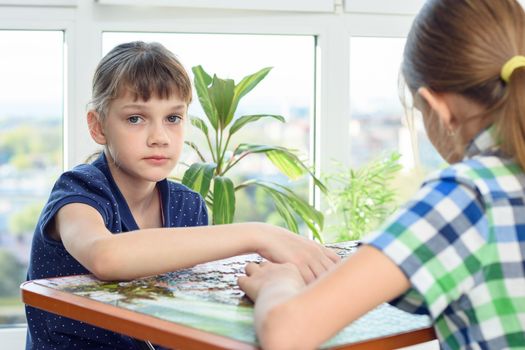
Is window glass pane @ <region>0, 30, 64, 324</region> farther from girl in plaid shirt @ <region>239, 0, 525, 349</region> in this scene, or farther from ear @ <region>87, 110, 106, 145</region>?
girl in plaid shirt @ <region>239, 0, 525, 349</region>

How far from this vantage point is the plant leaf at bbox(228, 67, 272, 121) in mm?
Result: 3105

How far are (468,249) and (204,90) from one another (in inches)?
75.9

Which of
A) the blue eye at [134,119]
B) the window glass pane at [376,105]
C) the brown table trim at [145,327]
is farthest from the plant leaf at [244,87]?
the brown table trim at [145,327]

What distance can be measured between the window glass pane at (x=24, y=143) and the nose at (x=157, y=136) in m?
1.46

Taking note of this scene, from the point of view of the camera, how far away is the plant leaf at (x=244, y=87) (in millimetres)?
3105

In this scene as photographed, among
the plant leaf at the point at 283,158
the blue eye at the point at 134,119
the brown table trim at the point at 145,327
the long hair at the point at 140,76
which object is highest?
the long hair at the point at 140,76

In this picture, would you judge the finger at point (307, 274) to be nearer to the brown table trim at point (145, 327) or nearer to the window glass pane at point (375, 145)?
the brown table trim at point (145, 327)

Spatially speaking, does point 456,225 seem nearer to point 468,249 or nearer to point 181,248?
point 468,249

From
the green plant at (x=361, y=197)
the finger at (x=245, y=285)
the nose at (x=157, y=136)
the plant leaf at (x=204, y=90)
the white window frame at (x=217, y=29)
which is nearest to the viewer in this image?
the finger at (x=245, y=285)

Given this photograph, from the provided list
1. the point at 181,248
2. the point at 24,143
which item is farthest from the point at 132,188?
the point at 24,143

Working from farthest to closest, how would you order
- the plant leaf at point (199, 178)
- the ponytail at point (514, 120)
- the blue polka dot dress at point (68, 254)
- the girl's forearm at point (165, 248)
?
the plant leaf at point (199, 178) → the blue polka dot dress at point (68, 254) → the girl's forearm at point (165, 248) → the ponytail at point (514, 120)

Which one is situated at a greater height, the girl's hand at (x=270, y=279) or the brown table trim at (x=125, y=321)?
the girl's hand at (x=270, y=279)

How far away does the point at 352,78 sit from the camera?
3.72m

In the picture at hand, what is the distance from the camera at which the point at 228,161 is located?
3.18 meters
